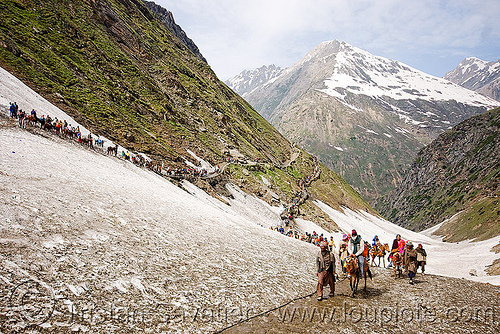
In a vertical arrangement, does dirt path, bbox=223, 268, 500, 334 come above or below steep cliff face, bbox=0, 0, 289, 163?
below

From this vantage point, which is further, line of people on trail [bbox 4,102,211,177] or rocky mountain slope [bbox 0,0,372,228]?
rocky mountain slope [bbox 0,0,372,228]

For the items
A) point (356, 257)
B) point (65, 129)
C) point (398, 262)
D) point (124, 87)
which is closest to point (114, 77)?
point (124, 87)

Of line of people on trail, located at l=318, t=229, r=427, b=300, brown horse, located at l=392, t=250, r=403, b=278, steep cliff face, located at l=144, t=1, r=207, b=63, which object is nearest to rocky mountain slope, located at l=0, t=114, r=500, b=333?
brown horse, located at l=392, t=250, r=403, b=278

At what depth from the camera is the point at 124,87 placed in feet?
211

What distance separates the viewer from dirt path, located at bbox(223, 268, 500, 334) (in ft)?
31.9

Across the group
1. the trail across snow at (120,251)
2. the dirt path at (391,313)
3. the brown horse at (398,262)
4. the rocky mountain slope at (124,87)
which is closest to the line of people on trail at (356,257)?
the brown horse at (398,262)

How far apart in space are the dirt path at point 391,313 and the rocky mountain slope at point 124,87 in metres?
33.1

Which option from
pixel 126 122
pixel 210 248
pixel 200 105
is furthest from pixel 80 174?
pixel 200 105

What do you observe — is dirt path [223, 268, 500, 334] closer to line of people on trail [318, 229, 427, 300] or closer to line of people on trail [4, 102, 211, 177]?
line of people on trail [318, 229, 427, 300]

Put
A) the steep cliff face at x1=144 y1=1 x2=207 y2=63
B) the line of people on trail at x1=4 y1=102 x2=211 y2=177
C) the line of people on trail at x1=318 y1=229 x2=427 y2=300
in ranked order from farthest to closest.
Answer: the steep cliff face at x1=144 y1=1 x2=207 y2=63
the line of people on trail at x1=4 y1=102 x2=211 y2=177
the line of people on trail at x1=318 y1=229 x2=427 y2=300

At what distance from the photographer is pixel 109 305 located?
8375mm

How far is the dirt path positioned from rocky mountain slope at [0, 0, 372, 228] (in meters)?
33.1

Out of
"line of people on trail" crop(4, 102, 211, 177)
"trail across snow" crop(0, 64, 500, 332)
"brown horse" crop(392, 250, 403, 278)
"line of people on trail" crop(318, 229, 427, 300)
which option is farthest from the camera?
"line of people on trail" crop(4, 102, 211, 177)

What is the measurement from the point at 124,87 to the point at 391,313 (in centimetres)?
6740
